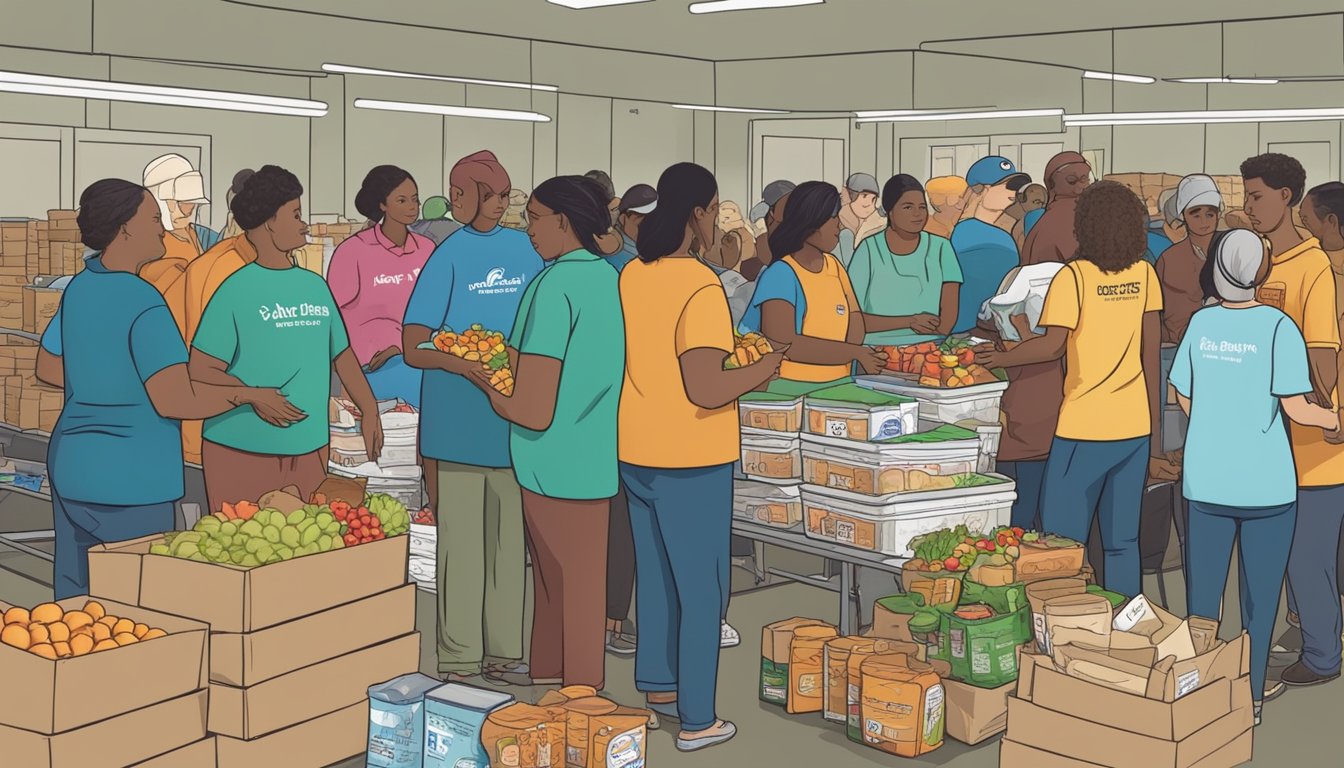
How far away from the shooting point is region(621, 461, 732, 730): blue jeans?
4.12 m

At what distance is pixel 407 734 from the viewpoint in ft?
12.2

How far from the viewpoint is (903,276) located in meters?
6.04

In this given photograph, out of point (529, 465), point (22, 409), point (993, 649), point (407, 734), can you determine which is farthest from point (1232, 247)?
point (22, 409)

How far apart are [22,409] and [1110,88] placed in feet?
45.4

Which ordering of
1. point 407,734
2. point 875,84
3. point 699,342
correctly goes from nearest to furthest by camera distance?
point 407,734, point 699,342, point 875,84

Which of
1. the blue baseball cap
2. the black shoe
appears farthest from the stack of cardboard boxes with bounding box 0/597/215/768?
the blue baseball cap

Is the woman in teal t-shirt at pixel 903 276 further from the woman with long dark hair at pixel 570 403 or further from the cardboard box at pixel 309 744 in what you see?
the cardboard box at pixel 309 744

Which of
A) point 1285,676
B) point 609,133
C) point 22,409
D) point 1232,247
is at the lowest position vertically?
point 1285,676

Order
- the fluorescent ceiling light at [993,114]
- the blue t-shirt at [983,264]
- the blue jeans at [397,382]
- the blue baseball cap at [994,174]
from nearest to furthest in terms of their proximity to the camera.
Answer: the blue jeans at [397,382] < the blue t-shirt at [983,264] < the blue baseball cap at [994,174] < the fluorescent ceiling light at [993,114]

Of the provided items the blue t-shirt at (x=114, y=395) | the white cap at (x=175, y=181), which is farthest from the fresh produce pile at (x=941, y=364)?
the white cap at (x=175, y=181)

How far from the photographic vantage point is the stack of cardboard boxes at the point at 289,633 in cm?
362

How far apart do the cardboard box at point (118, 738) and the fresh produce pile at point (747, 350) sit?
6.25 feet

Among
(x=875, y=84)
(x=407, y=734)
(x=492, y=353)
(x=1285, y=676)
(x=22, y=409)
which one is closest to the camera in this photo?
(x=407, y=734)

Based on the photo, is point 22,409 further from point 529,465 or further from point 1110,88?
point 1110,88
